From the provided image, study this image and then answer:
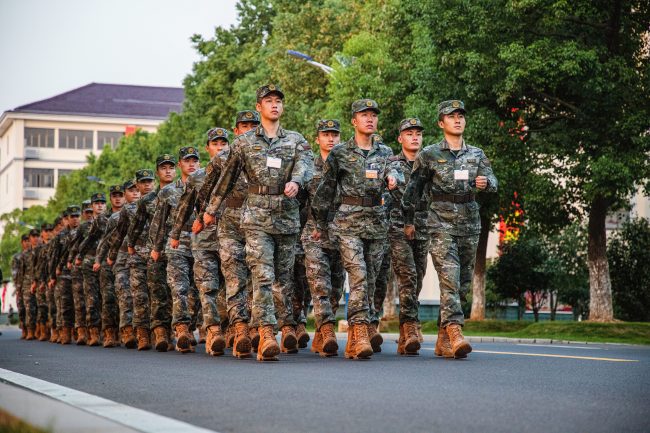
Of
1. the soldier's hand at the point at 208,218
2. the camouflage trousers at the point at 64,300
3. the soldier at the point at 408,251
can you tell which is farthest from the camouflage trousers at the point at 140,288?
the camouflage trousers at the point at 64,300

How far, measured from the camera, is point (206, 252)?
14.5m

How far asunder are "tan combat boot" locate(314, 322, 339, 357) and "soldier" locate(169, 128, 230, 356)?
115 centimetres

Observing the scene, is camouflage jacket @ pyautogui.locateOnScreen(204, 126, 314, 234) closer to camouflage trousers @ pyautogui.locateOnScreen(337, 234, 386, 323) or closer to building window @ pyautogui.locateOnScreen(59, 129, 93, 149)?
camouflage trousers @ pyautogui.locateOnScreen(337, 234, 386, 323)

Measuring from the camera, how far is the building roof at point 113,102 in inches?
4882

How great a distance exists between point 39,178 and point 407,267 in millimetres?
114189

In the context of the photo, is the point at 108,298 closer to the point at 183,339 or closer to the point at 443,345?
the point at 183,339

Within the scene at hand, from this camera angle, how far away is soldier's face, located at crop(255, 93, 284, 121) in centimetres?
1261

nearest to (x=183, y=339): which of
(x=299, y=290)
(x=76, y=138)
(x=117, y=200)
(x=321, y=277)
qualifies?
(x=321, y=277)

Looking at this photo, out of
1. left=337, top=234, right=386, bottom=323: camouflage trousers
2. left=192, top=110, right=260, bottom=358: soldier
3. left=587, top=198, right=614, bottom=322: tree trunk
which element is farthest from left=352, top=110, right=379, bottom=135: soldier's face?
left=587, top=198, right=614, bottom=322: tree trunk

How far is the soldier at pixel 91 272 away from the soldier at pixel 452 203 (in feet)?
29.2

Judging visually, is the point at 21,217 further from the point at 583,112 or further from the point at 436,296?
the point at 583,112

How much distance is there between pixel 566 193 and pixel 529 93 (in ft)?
8.71

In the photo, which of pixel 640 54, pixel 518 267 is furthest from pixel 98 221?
pixel 518 267

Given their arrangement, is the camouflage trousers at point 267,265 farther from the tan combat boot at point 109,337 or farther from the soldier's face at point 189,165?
the tan combat boot at point 109,337
